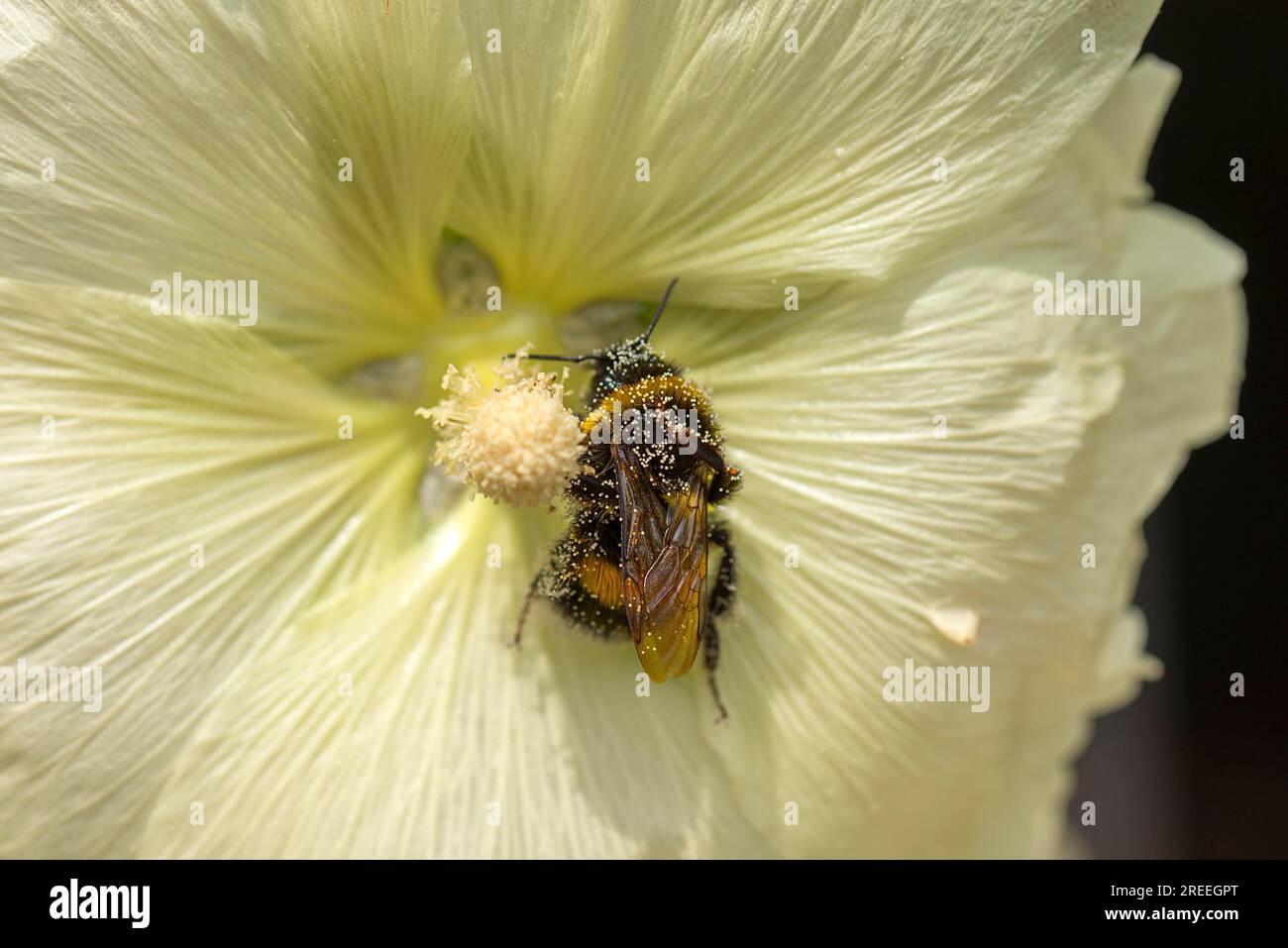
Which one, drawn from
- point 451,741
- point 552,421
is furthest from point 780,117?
point 451,741

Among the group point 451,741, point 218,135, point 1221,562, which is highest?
point 218,135

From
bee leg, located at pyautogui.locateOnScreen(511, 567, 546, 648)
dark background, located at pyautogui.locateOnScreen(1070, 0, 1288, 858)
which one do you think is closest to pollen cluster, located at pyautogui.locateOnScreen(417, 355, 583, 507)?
bee leg, located at pyautogui.locateOnScreen(511, 567, 546, 648)

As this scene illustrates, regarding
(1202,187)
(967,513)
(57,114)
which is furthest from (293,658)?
(1202,187)

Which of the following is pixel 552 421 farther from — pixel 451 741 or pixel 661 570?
pixel 451 741

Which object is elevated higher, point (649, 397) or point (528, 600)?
point (649, 397)

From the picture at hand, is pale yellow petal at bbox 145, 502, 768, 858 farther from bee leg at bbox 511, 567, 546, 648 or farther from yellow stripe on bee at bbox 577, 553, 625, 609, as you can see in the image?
yellow stripe on bee at bbox 577, 553, 625, 609

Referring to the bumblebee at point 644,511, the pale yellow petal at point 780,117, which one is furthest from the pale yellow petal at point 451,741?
the pale yellow petal at point 780,117
